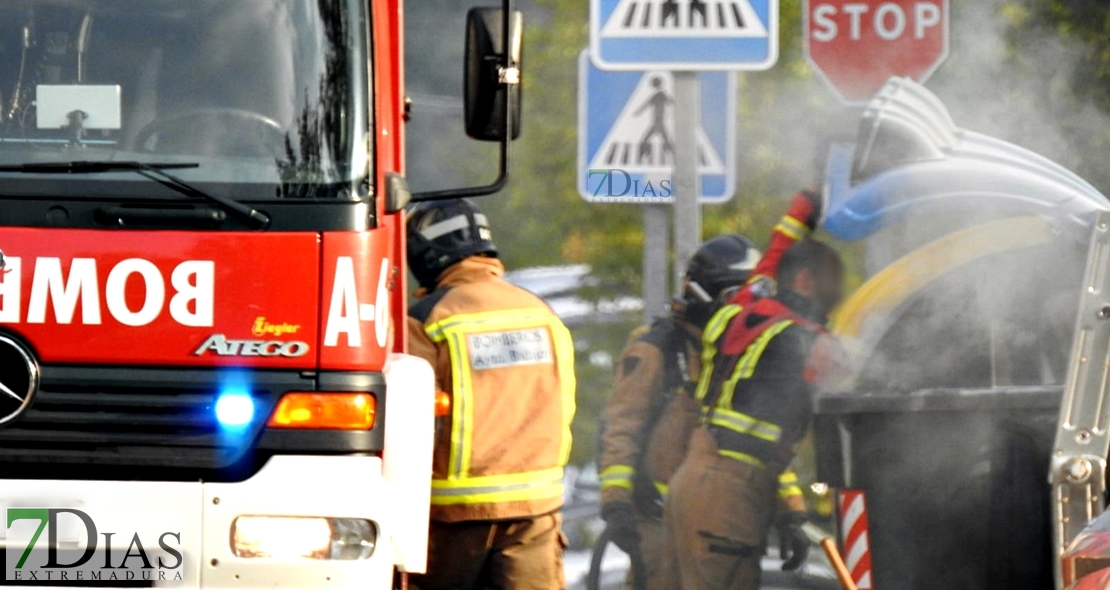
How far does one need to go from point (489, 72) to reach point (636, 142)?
2738mm

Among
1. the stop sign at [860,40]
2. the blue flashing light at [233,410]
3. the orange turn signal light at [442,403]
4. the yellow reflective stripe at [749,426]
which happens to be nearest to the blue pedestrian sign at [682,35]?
the stop sign at [860,40]

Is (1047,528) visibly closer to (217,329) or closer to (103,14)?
(217,329)

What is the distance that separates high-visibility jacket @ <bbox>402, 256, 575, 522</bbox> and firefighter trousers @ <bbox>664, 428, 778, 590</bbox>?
1160 millimetres

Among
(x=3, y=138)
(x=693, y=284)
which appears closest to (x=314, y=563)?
(x=3, y=138)

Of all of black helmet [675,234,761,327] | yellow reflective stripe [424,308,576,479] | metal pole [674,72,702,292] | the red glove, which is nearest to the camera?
yellow reflective stripe [424,308,576,479]

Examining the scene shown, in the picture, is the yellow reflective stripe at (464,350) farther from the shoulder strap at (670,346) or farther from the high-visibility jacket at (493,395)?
the shoulder strap at (670,346)

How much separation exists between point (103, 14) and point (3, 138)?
17.5 inches

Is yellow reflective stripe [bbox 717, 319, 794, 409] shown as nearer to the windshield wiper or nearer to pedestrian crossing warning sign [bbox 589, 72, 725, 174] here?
pedestrian crossing warning sign [bbox 589, 72, 725, 174]

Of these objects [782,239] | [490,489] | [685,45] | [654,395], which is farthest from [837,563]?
[654,395]

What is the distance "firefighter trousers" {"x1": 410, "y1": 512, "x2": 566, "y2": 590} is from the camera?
6109mm

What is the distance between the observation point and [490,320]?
6.05 metres

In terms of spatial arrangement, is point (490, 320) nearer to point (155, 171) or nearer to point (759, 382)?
point (759, 382)

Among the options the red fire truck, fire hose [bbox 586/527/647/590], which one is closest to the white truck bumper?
the red fire truck

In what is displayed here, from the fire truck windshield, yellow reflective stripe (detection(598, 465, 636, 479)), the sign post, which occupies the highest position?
the sign post
